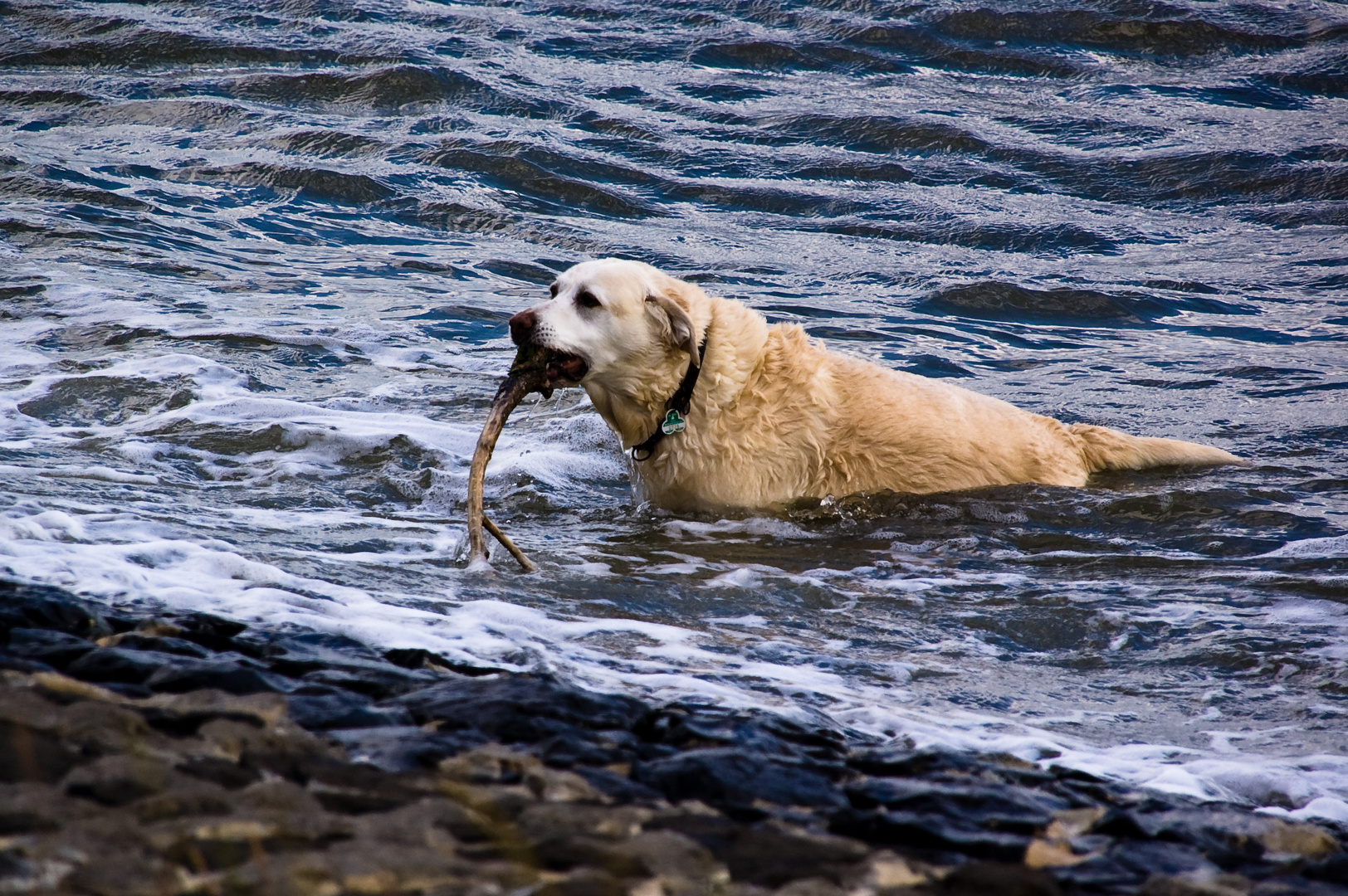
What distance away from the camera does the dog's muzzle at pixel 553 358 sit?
5770 millimetres

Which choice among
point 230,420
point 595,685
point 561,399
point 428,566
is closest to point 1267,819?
point 595,685

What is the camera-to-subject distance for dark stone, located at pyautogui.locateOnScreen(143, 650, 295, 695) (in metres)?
2.85

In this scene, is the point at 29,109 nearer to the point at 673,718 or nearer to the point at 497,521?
the point at 497,521

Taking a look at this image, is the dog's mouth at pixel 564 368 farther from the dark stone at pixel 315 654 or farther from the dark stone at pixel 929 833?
the dark stone at pixel 929 833

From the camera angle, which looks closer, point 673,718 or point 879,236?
point 673,718

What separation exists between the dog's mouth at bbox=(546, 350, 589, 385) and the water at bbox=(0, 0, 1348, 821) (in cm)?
75

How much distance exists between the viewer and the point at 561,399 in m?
8.75

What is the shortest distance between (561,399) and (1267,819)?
248 inches

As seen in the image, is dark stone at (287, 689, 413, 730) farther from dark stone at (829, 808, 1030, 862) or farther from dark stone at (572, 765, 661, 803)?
dark stone at (829, 808, 1030, 862)

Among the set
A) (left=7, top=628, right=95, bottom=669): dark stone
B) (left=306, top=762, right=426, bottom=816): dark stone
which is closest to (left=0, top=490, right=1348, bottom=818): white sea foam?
(left=7, top=628, right=95, bottom=669): dark stone

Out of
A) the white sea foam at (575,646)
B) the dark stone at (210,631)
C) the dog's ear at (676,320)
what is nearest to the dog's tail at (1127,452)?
the dog's ear at (676,320)

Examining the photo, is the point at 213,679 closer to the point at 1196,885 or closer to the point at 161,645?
the point at 161,645

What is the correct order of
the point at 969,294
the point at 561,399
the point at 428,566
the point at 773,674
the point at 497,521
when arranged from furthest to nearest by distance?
1. the point at 969,294
2. the point at 561,399
3. the point at 497,521
4. the point at 428,566
5. the point at 773,674

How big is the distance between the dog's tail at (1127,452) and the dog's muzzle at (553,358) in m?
2.85
